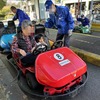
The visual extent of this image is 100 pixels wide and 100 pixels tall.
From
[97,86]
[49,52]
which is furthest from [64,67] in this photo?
[97,86]

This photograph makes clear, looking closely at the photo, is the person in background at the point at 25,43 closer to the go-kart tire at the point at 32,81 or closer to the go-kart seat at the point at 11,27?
the go-kart tire at the point at 32,81

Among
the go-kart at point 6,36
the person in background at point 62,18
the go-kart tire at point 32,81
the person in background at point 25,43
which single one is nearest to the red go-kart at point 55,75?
the go-kart tire at point 32,81

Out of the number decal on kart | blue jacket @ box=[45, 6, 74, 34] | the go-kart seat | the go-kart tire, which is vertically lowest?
the go-kart tire

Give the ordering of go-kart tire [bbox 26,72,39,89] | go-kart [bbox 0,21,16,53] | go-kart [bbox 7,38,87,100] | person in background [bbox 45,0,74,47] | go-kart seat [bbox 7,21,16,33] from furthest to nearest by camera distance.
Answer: go-kart seat [bbox 7,21,16,33] → go-kart [bbox 0,21,16,53] → person in background [bbox 45,0,74,47] → go-kart tire [bbox 26,72,39,89] → go-kart [bbox 7,38,87,100]

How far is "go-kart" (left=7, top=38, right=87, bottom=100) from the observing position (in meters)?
2.02

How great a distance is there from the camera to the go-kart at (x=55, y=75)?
202 centimetres

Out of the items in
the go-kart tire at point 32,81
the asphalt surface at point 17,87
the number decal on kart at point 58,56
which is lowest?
the asphalt surface at point 17,87

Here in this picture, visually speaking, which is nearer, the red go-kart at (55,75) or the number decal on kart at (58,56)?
the red go-kart at (55,75)

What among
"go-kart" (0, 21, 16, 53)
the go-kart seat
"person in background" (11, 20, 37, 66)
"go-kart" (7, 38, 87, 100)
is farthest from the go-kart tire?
the go-kart seat

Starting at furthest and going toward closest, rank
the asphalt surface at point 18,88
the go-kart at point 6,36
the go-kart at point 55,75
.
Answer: the go-kart at point 6,36 < the asphalt surface at point 18,88 < the go-kart at point 55,75

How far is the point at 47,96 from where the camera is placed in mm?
2070

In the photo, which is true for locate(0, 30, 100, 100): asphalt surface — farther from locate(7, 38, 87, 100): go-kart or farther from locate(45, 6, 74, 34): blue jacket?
locate(45, 6, 74, 34): blue jacket

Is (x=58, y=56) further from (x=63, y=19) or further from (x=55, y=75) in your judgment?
(x=63, y=19)

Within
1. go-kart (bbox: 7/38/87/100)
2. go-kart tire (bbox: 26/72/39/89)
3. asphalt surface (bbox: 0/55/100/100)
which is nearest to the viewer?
go-kart (bbox: 7/38/87/100)
